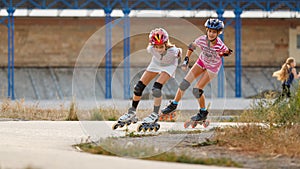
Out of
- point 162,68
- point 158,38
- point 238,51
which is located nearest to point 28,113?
point 162,68

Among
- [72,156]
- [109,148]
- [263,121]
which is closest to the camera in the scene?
[72,156]

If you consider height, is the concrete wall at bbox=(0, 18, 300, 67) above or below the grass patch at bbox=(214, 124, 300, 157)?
above

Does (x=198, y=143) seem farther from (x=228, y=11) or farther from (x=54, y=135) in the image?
(x=228, y=11)

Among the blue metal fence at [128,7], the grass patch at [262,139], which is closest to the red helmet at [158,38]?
the grass patch at [262,139]

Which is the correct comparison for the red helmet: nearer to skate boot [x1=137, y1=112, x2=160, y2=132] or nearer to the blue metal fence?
skate boot [x1=137, y1=112, x2=160, y2=132]

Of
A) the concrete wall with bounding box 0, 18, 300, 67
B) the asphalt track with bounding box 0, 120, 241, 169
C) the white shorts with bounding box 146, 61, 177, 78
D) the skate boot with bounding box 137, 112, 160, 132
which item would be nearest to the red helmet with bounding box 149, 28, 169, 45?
the white shorts with bounding box 146, 61, 177, 78

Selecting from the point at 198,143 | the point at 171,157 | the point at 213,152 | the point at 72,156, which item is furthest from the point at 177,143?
the point at 72,156

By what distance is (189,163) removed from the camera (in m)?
8.72

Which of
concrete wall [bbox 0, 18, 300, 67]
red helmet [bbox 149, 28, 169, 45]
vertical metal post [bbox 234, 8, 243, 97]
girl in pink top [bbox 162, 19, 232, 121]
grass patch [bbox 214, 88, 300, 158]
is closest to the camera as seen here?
grass patch [bbox 214, 88, 300, 158]

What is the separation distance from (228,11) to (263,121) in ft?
65.2

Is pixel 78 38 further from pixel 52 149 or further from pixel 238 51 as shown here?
pixel 52 149

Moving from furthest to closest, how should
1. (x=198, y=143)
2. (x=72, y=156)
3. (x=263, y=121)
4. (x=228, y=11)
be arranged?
(x=228, y=11), (x=263, y=121), (x=198, y=143), (x=72, y=156)

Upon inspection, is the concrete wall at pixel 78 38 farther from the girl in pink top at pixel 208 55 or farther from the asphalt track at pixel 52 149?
the girl in pink top at pixel 208 55

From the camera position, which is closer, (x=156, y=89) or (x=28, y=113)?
(x=156, y=89)
